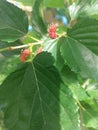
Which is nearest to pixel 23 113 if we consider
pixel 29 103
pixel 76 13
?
pixel 29 103

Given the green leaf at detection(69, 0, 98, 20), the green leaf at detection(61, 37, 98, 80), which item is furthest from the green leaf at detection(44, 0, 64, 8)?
the green leaf at detection(61, 37, 98, 80)

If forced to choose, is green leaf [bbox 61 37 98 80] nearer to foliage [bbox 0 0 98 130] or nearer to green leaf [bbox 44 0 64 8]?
foliage [bbox 0 0 98 130]

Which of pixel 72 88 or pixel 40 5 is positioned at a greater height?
pixel 40 5

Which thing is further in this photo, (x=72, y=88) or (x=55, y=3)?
(x=55, y=3)

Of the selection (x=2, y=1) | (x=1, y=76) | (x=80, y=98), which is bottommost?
(x=80, y=98)

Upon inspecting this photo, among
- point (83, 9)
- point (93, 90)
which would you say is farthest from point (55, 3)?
point (93, 90)

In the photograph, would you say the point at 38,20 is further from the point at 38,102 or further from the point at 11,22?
the point at 38,102

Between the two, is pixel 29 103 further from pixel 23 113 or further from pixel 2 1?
pixel 2 1

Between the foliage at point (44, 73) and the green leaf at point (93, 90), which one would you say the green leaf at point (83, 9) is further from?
the green leaf at point (93, 90)
